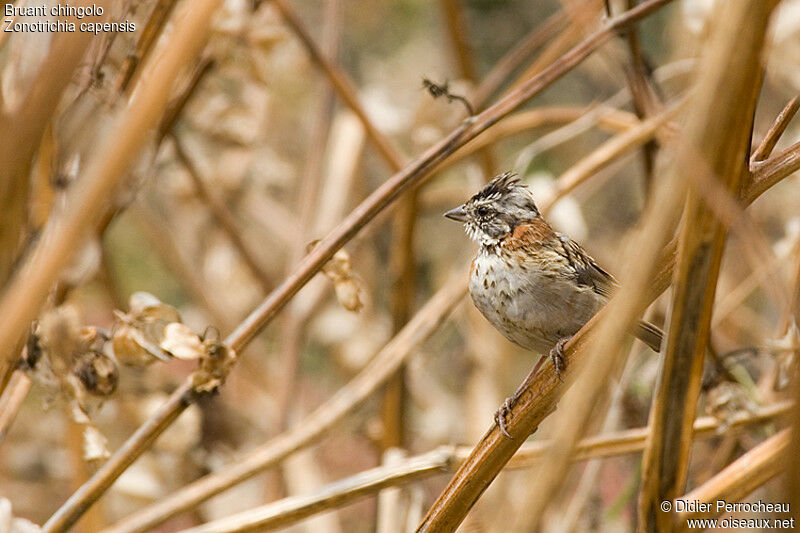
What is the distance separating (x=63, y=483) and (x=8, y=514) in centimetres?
184

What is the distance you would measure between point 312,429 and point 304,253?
471mm

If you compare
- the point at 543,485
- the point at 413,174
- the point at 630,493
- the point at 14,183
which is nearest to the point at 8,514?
the point at 14,183

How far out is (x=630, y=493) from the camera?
99.4 inches

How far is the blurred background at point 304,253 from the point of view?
2.13 meters

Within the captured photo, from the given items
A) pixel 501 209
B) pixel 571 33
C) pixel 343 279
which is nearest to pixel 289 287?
pixel 343 279

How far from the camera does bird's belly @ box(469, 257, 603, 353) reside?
7.27 ft

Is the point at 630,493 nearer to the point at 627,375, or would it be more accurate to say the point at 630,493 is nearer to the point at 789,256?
the point at 627,375

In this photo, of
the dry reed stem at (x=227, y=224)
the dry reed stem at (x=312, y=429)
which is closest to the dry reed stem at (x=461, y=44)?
Result: the dry reed stem at (x=312, y=429)

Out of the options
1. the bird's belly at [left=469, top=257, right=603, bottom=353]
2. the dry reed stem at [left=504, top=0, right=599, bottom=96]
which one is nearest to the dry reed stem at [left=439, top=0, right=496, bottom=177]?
the dry reed stem at [left=504, top=0, right=599, bottom=96]

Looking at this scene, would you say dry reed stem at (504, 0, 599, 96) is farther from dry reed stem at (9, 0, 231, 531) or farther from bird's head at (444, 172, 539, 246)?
dry reed stem at (9, 0, 231, 531)

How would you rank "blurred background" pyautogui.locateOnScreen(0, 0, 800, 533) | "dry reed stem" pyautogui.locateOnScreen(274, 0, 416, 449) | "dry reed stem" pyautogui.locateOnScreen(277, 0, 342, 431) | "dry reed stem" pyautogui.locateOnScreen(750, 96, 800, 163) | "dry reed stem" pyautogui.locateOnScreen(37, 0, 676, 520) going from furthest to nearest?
"dry reed stem" pyautogui.locateOnScreen(277, 0, 342, 431), "dry reed stem" pyautogui.locateOnScreen(274, 0, 416, 449), "blurred background" pyautogui.locateOnScreen(0, 0, 800, 533), "dry reed stem" pyautogui.locateOnScreen(37, 0, 676, 520), "dry reed stem" pyautogui.locateOnScreen(750, 96, 800, 163)

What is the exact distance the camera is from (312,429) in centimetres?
225

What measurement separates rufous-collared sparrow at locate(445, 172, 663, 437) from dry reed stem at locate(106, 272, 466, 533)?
5.9 inches

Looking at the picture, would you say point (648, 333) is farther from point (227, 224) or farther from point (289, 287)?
point (227, 224)
